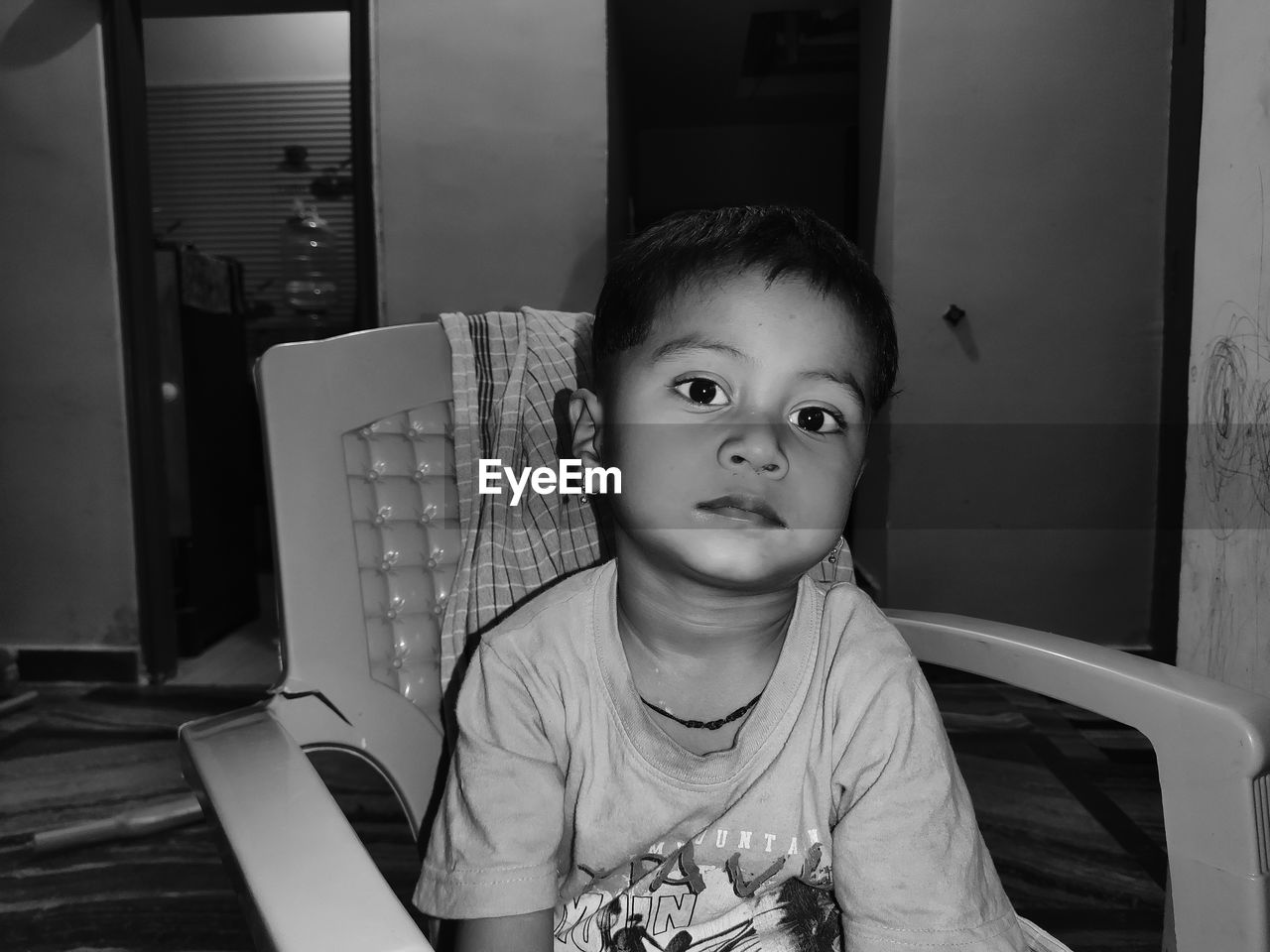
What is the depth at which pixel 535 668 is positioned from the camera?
0.63 meters

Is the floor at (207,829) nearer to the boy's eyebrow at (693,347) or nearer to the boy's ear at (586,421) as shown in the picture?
the boy's ear at (586,421)

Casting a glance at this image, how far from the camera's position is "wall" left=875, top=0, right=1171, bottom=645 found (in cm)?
214

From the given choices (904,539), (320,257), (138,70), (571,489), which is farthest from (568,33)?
(320,257)

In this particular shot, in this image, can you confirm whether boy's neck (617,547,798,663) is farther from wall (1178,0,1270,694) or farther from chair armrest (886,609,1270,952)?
wall (1178,0,1270,694)

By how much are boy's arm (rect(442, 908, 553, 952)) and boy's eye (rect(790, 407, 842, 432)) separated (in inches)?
14.3

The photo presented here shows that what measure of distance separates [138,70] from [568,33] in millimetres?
1129

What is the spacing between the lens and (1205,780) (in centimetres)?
57

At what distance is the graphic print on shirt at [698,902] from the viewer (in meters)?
0.61

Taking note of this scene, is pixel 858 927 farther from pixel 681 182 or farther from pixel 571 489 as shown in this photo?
pixel 681 182

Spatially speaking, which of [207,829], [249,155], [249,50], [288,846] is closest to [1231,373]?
[288,846]

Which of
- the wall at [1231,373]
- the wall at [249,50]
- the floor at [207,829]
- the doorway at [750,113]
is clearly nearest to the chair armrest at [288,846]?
the floor at [207,829]

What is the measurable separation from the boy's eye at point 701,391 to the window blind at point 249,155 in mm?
4045

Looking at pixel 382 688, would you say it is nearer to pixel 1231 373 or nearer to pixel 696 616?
pixel 696 616

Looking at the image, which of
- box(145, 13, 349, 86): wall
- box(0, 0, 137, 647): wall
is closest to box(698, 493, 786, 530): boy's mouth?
box(0, 0, 137, 647): wall
